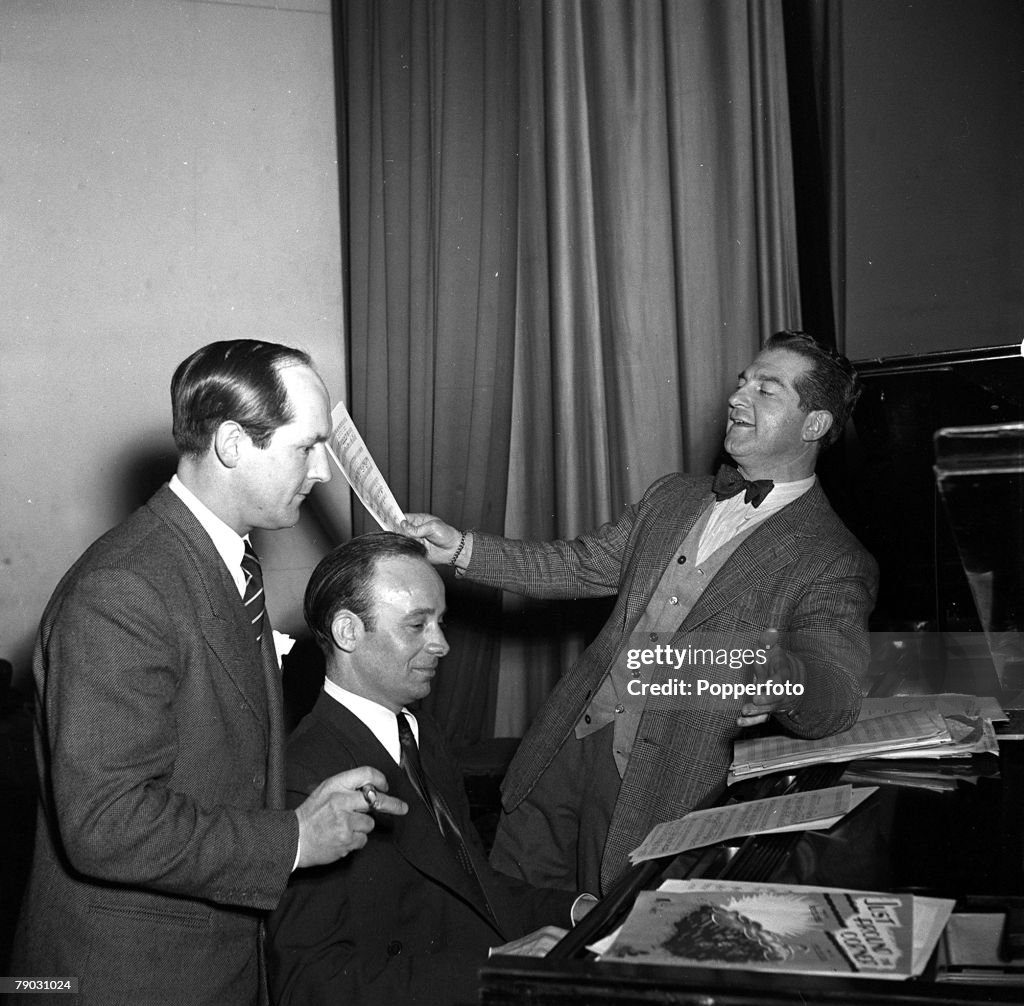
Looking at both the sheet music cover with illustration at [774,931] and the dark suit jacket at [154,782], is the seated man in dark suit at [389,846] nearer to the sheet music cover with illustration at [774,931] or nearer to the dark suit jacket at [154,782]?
the dark suit jacket at [154,782]

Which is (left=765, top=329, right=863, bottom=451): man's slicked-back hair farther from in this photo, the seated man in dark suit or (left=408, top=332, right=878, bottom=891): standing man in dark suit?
the seated man in dark suit

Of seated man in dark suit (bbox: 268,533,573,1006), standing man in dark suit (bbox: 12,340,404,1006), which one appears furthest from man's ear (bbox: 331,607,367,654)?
standing man in dark suit (bbox: 12,340,404,1006)

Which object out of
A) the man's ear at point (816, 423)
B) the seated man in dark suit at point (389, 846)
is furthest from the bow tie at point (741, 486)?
the seated man in dark suit at point (389, 846)

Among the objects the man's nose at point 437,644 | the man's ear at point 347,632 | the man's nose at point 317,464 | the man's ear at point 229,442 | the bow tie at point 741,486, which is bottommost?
the man's nose at point 437,644

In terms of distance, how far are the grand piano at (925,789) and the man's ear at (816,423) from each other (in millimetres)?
99

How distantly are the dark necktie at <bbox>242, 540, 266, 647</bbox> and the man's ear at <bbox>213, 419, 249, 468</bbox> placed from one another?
160mm

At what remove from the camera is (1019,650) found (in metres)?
2.23

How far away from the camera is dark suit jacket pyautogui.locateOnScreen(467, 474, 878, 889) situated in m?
2.32

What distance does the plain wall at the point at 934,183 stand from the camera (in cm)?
369

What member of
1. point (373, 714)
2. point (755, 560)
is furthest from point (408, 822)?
point (755, 560)

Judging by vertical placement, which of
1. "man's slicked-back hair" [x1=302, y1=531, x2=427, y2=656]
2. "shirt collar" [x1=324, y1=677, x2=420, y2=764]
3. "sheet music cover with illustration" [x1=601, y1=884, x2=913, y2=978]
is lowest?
"sheet music cover with illustration" [x1=601, y1=884, x2=913, y2=978]

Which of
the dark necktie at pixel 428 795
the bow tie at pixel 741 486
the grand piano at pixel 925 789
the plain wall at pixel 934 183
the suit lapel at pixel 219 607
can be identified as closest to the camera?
the grand piano at pixel 925 789

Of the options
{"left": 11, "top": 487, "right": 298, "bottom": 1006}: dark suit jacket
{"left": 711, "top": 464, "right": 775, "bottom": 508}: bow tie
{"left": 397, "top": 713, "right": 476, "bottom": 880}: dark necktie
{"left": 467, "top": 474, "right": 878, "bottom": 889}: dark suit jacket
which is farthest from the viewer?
{"left": 711, "top": 464, "right": 775, "bottom": 508}: bow tie

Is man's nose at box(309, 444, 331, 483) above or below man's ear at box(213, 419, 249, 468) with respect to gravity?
below
